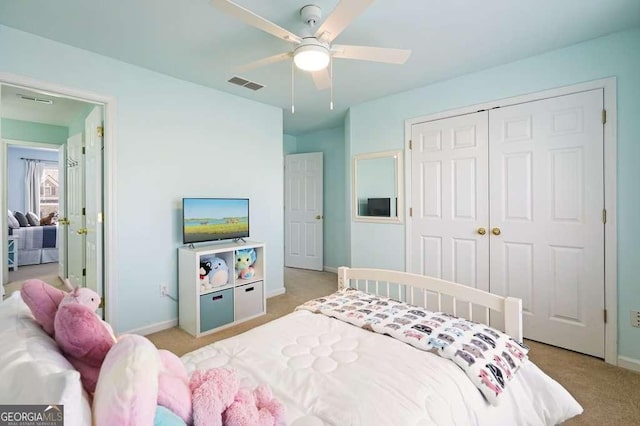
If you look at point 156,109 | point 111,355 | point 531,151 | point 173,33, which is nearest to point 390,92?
point 531,151

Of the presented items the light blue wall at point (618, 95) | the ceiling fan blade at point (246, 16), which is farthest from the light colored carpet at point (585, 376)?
the ceiling fan blade at point (246, 16)

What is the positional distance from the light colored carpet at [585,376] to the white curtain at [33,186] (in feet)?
22.3

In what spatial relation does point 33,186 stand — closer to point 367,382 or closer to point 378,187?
point 378,187

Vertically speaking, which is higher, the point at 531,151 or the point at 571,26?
the point at 571,26

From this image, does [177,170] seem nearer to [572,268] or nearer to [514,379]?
[514,379]

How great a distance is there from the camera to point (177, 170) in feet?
10.00

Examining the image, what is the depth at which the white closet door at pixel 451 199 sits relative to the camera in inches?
114

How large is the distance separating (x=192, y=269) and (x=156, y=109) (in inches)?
62.9

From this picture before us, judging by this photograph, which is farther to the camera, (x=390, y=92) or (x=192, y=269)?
(x=390, y=92)

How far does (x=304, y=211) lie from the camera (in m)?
5.51

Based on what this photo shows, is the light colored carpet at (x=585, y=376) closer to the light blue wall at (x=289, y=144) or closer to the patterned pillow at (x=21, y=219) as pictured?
the light blue wall at (x=289, y=144)

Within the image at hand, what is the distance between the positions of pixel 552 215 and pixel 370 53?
2.07 m

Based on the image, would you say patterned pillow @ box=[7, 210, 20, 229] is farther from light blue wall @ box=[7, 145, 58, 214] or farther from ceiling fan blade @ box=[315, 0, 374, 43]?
ceiling fan blade @ box=[315, 0, 374, 43]

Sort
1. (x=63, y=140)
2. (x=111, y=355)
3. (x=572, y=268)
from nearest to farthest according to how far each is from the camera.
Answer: (x=111, y=355)
(x=572, y=268)
(x=63, y=140)
